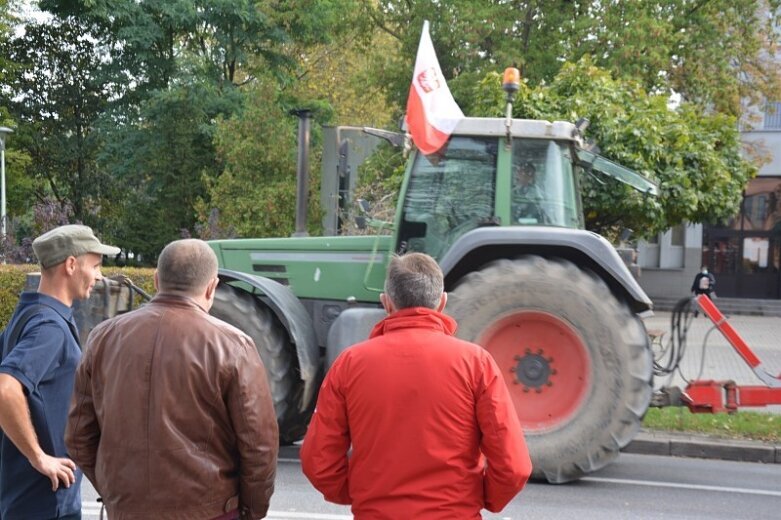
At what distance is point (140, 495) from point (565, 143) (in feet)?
15.9

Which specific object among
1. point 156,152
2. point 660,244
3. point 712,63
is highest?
point 712,63

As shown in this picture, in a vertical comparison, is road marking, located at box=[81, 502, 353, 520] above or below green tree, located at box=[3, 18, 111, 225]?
below

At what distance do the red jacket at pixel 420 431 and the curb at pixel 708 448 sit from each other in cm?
547

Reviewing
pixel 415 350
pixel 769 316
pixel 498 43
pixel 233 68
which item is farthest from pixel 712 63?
pixel 415 350

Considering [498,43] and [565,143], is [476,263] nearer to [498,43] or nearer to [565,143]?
[565,143]

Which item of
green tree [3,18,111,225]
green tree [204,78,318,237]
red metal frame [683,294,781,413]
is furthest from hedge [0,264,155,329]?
green tree [3,18,111,225]

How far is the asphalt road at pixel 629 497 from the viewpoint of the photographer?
18.6 ft

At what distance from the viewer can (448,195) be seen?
6.86 metres

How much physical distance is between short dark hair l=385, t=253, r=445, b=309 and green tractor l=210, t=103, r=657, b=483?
3.51 meters

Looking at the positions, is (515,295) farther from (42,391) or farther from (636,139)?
(636,139)

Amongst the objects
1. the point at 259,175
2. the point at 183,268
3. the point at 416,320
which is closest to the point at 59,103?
the point at 259,175

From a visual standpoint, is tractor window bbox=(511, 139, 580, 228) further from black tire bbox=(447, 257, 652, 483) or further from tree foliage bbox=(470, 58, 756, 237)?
tree foliage bbox=(470, 58, 756, 237)

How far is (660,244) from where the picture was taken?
30000 mm

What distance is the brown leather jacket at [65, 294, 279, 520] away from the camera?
272 centimetres
